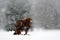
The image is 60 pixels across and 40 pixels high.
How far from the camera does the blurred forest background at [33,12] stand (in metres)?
2.12

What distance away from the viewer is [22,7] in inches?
84.7

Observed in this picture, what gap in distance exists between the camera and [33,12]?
2166 mm

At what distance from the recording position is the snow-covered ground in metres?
1.85

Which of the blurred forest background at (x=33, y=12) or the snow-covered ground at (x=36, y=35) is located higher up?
the blurred forest background at (x=33, y=12)

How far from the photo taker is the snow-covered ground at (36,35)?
73.0 inches

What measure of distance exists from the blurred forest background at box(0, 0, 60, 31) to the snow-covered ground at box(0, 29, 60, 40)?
85 millimetres

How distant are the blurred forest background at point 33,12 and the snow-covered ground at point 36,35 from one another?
0.28 feet

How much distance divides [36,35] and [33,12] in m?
0.36

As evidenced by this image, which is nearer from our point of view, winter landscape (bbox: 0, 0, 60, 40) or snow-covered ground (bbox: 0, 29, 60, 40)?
snow-covered ground (bbox: 0, 29, 60, 40)

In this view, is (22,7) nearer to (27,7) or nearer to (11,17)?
(27,7)

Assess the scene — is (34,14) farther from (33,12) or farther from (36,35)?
(36,35)

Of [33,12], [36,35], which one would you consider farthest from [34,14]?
[36,35]

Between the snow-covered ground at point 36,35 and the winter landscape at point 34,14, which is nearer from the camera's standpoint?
the snow-covered ground at point 36,35

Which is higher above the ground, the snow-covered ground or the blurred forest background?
the blurred forest background
